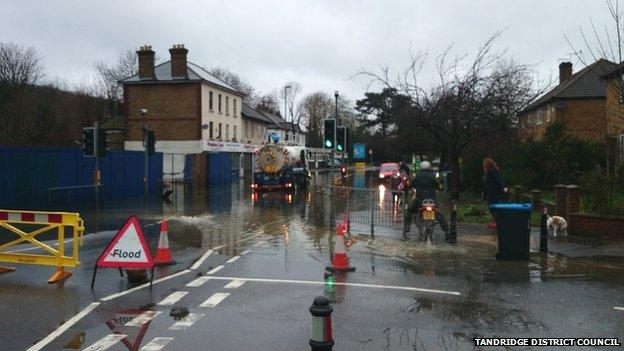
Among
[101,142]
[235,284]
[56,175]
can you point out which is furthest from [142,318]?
[56,175]

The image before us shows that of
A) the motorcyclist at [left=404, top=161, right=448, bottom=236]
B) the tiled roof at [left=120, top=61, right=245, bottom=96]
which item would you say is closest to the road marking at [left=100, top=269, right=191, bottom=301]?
the motorcyclist at [left=404, top=161, right=448, bottom=236]

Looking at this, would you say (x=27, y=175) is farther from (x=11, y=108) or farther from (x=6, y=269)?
(x=11, y=108)

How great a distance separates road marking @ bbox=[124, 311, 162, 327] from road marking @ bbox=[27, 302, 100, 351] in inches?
26.2

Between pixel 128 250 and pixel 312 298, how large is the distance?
10.1ft

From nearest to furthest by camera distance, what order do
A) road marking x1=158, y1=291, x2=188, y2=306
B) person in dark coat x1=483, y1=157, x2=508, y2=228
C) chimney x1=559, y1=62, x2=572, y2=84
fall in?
road marking x1=158, y1=291, x2=188, y2=306 → person in dark coat x1=483, y1=157, x2=508, y2=228 → chimney x1=559, y1=62, x2=572, y2=84

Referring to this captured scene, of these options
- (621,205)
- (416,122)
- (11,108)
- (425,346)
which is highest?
(11,108)

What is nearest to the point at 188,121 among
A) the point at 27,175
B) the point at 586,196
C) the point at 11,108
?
the point at 11,108

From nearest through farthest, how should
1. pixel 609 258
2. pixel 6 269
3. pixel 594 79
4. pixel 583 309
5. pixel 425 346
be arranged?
pixel 425 346 < pixel 583 309 < pixel 6 269 < pixel 609 258 < pixel 594 79

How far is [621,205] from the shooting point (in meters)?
14.4

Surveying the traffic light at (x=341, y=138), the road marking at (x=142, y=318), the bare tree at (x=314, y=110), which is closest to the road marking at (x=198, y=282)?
the road marking at (x=142, y=318)

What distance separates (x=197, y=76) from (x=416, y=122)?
2861 cm

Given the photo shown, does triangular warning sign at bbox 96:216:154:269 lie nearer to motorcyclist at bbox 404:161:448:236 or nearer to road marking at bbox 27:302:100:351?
road marking at bbox 27:302:100:351

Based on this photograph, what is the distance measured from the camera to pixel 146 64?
4706 centimetres

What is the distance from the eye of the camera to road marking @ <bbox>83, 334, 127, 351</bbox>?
19.3 ft
